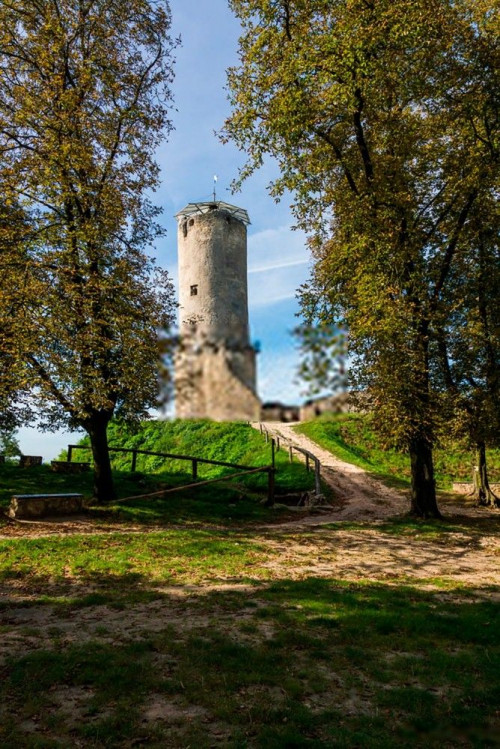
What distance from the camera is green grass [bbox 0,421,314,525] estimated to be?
16.3m

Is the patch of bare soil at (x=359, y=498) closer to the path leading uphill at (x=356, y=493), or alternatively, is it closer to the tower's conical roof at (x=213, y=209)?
the path leading uphill at (x=356, y=493)

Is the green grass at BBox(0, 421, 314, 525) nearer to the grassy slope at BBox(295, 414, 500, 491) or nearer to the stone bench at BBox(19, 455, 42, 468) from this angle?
the stone bench at BBox(19, 455, 42, 468)

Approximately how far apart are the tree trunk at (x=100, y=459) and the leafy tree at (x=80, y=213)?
0.04 metres

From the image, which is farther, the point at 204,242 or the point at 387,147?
the point at 204,242

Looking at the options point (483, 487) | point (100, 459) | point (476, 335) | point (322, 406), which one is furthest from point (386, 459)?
point (322, 406)

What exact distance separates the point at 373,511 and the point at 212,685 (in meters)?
14.2

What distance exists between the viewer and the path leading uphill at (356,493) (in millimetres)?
18094

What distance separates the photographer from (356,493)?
21.6 metres

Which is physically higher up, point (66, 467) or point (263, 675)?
point (66, 467)

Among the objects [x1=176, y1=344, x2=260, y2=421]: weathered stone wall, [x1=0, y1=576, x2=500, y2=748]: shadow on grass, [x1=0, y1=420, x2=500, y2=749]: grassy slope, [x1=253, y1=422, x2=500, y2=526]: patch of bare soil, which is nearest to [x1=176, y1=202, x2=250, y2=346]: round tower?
[x1=253, y1=422, x2=500, y2=526]: patch of bare soil

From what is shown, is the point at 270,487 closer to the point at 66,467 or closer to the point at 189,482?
the point at 189,482

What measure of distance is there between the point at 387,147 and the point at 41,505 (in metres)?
15.6

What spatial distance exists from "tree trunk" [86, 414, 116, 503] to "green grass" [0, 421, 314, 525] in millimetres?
866

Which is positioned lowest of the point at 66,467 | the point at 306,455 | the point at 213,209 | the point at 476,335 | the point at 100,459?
the point at 66,467
